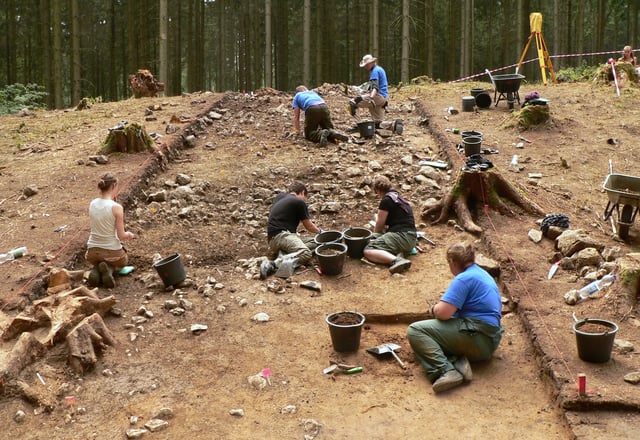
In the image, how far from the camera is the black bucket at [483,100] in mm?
13602

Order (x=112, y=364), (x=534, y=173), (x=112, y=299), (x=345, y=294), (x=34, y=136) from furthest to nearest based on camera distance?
(x=34, y=136)
(x=534, y=173)
(x=345, y=294)
(x=112, y=299)
(x=112, y=364)

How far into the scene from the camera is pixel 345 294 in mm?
6648

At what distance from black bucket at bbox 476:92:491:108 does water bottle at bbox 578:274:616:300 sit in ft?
27.6

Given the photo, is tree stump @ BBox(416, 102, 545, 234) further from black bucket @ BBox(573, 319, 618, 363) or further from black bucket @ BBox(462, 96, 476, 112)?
black bucket @ BBox(462, 96, 476, 112)

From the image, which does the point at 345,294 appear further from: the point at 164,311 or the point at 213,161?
the point at 213,161

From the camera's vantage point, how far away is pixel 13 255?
704cm

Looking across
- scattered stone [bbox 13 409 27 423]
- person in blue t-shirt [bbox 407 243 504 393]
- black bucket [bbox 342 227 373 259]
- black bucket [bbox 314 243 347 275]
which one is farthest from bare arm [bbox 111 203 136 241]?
person in blue t-shirt [bbox 407 243 504 393]

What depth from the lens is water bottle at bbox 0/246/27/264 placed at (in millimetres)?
6984

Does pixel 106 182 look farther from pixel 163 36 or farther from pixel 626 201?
pixel 163 36

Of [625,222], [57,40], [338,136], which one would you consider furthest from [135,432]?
[57,40]

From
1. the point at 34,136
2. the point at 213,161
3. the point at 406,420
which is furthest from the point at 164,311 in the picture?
the point at 34,136

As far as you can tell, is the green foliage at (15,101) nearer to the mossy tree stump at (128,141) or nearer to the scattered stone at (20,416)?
the mossy tree stump at (128,141)

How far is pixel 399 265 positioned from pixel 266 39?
18.3 meters

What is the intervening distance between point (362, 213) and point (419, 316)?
289cm
